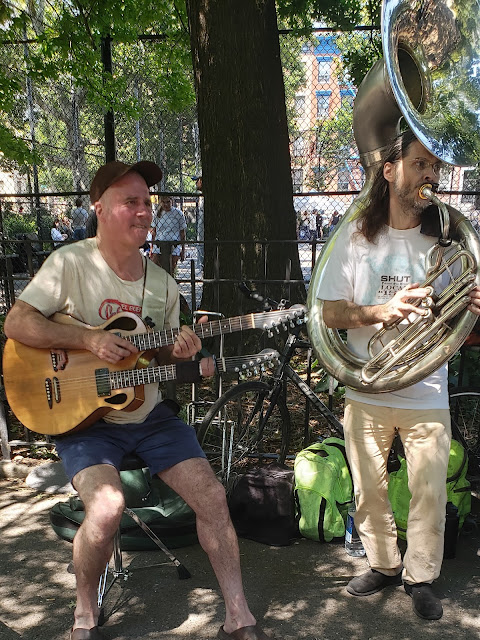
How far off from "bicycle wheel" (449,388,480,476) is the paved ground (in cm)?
48

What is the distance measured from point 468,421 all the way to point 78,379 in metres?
2.49

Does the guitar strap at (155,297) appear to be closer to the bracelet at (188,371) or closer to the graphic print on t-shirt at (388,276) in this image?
the bracelet at (188,371)

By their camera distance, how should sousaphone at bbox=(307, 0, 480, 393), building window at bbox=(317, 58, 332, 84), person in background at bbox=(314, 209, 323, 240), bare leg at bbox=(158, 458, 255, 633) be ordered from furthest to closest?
building window at bbox=(317, 58, 332, 84) < person in background at bbox=(314, 209, 323, 240) < bare leg at bbox=(158, 458, 255, 633) < sousaphone at bbox=(307, 0, 480, 393)

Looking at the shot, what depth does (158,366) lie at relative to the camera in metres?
2.68

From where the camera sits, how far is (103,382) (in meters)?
2.59

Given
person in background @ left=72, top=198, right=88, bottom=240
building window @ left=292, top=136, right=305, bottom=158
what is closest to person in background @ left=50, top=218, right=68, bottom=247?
person in background @ left=72, top=198, right=88, bottom=240

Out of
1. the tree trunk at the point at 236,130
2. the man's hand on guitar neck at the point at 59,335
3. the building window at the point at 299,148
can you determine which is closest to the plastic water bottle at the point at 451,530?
the man's hand on guitar neck at the point at 59,335

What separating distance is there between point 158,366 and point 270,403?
1.21m

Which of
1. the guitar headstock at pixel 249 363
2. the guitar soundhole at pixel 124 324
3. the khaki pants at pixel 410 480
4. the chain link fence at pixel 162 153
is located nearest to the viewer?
the khaki pants at pixel 410 480

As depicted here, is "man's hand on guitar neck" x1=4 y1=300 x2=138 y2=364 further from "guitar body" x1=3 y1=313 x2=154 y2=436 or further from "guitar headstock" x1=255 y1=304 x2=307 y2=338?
"guitar headstock" x1=255 y1=304 x2=307 y2=338

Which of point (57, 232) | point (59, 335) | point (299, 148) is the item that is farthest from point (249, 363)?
point (299, 148)

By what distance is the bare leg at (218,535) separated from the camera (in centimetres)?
238

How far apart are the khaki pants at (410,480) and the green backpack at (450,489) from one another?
39 centimetres

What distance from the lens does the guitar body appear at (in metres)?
2.56
